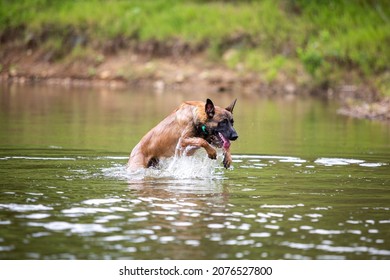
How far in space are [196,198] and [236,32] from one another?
27.9m

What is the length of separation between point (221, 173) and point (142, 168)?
112 cm

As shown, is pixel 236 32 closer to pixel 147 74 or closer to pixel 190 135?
pixel 147 74

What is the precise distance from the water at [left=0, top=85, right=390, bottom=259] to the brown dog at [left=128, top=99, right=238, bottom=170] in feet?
0.69

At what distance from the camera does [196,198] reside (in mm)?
10828

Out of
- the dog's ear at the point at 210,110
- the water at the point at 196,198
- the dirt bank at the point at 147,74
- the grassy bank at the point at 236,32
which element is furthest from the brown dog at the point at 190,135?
the dirt bank at the point at 147,74

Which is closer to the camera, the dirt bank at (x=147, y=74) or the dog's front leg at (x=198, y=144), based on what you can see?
the dog's front leg at (x=198, y=144)

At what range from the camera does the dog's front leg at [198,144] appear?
40.3ft

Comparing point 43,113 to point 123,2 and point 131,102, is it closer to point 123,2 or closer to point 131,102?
point 131,102

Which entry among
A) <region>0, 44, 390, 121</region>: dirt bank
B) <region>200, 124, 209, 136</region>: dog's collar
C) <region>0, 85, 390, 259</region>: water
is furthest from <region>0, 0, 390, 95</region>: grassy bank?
<region>200, 124, 209, 136</region>: dog's collar

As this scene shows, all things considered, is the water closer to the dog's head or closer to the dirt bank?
the dog's head

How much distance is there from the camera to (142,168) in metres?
12.9

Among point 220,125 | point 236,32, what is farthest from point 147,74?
point 220,125

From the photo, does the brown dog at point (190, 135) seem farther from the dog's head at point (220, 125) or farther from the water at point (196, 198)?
the water at point (196, 198)

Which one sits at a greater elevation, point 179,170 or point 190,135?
point 190,135
